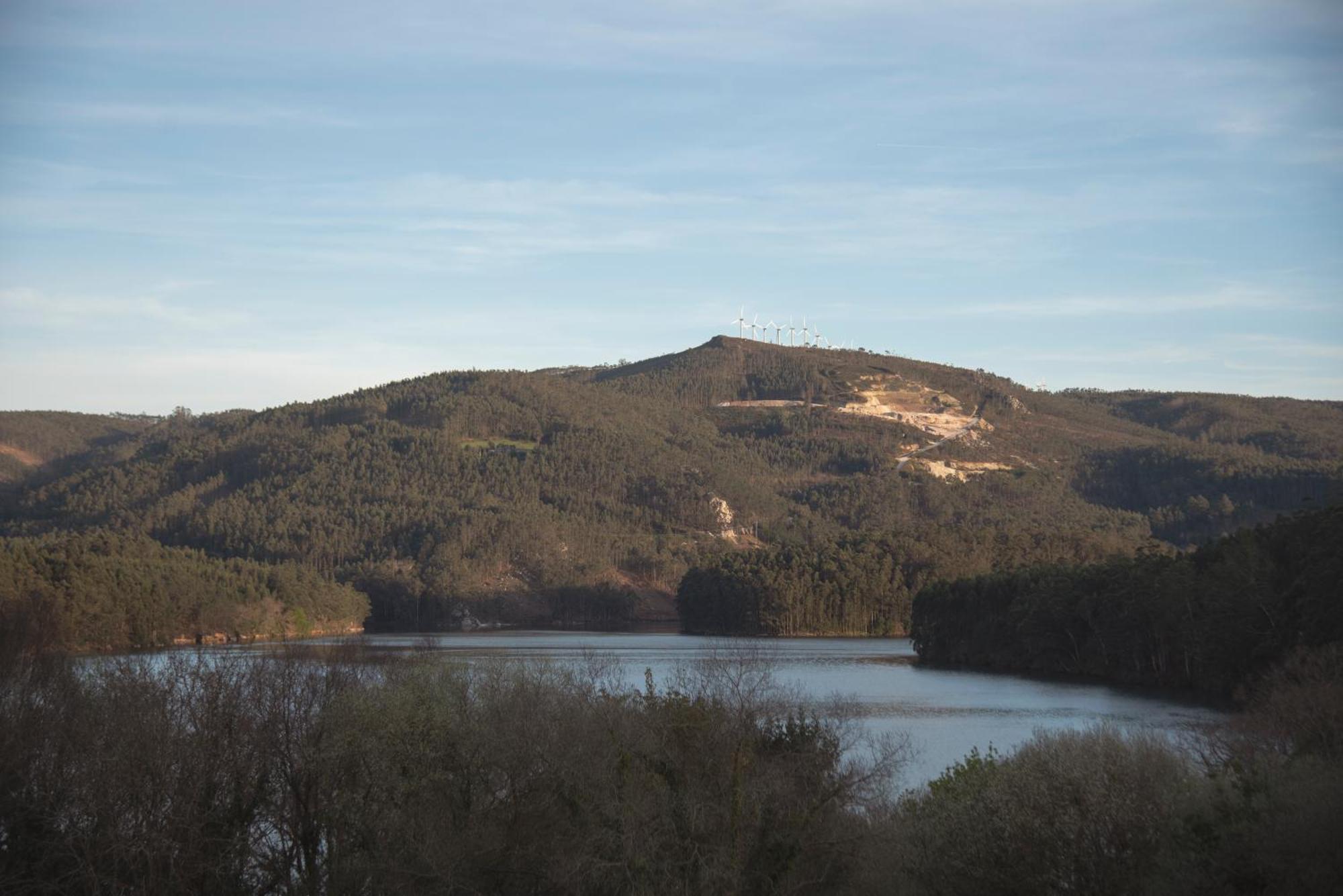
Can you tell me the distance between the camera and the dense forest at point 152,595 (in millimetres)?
117250

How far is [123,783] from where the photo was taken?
35344 millimetres

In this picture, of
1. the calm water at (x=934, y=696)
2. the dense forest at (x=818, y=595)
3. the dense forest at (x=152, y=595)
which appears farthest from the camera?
the dense forest at (x=818, y=595)

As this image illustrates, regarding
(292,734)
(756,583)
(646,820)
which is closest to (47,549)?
(756,583)

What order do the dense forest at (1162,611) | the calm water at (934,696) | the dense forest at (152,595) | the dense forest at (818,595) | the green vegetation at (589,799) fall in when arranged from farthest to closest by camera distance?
1. the dense forest at (818,595)
2. the dense forest at (152,595)
3. the dense forest at (1162,611)
4. the calm water at (934,696)
5. the green vegetation at (589,799)

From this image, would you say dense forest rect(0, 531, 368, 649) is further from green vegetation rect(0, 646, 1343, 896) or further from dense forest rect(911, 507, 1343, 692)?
dense forest rect(911, 507, 1343, 692)

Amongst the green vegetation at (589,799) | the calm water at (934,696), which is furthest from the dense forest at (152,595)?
the green vegetation at (589,799)

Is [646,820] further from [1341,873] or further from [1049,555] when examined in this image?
[1049,555]

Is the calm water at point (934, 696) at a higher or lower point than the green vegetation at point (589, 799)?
lower

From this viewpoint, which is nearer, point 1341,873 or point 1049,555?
point 1341,873

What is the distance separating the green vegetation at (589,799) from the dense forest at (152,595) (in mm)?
40715

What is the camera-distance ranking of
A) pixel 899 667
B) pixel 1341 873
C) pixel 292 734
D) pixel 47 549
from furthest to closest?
1. pixel 47 549
2. pixel 899 667
3. pixel 292 734
4. pixel 1341 873

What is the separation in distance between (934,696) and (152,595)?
8412cm

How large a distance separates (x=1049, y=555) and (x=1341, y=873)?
14347 cm

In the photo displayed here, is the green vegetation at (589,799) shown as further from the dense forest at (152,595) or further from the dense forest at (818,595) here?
the dense forest at (818,595)
